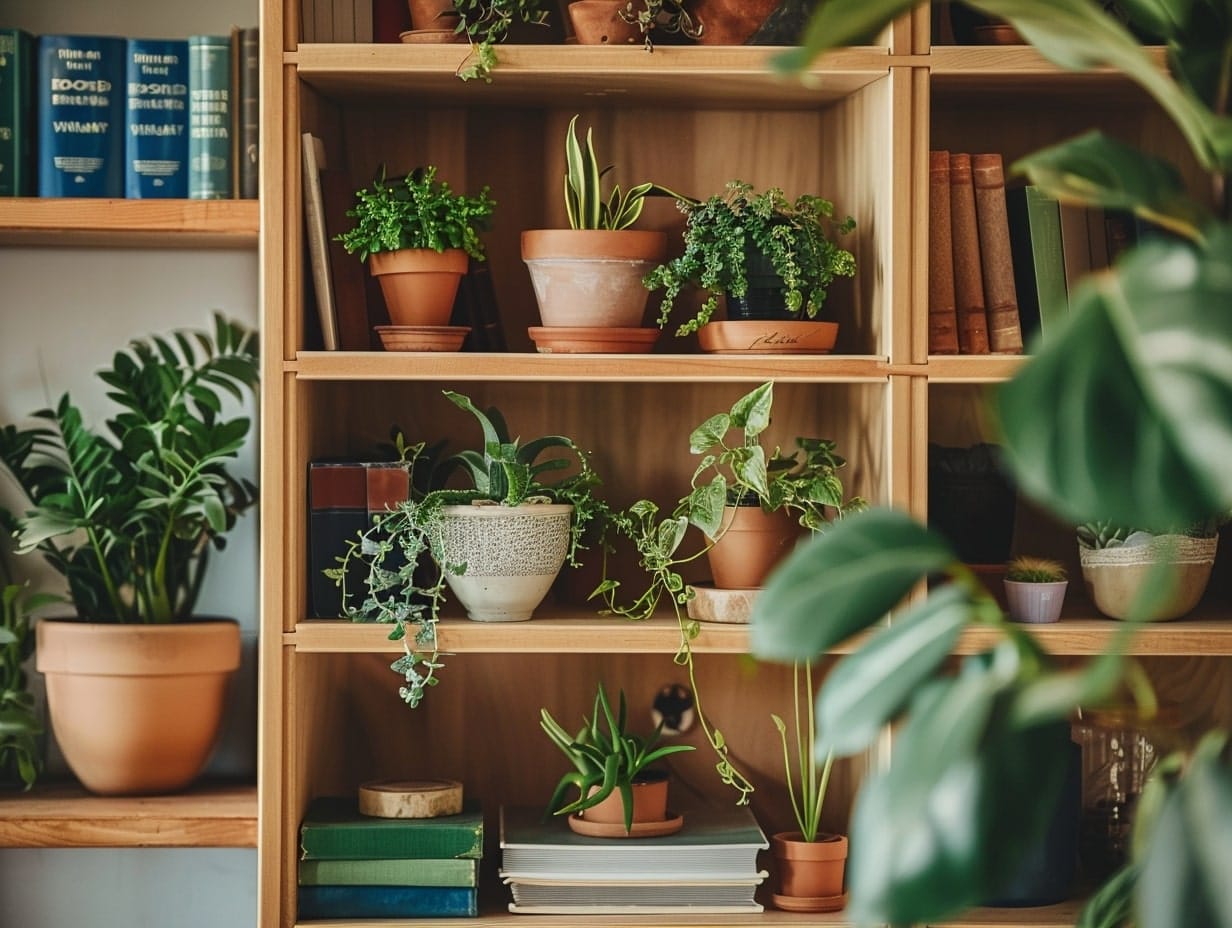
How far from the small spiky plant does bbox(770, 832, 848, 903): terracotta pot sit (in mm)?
440

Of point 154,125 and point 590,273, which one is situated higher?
point 154,125

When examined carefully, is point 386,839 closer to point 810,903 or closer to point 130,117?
point 810,903

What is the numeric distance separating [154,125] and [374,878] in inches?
41.9

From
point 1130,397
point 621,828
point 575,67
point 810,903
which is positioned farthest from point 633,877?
point 1130,397

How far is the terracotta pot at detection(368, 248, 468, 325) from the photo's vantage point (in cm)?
183

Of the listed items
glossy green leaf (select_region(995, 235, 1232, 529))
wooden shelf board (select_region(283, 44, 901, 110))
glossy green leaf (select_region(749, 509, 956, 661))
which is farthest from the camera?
wooden shelf board (select_region(283, 44, 901, 110))

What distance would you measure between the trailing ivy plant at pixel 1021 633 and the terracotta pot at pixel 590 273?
1.02m

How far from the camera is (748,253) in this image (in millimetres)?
1837

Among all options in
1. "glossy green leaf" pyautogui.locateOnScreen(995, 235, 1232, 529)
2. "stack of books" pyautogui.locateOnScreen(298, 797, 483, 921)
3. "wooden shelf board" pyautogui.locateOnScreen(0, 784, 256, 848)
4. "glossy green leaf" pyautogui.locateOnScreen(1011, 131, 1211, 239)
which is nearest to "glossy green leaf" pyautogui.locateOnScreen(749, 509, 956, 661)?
"glossy green leaf" pyautogui.locateOnScreen(995, 235, 1232, 529)

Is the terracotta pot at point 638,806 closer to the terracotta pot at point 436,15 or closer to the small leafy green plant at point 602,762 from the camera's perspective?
the small leafy green plant at point 602,762

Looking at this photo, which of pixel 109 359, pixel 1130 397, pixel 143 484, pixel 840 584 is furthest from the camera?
pixel 109 359

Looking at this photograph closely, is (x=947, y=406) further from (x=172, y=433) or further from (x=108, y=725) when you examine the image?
(x=108, y=725)

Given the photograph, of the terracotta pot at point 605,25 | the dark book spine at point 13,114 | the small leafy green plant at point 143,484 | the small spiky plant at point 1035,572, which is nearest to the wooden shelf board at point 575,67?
the terracotta pot at point 605,25

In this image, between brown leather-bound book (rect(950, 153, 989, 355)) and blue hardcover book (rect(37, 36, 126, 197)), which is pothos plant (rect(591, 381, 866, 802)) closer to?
brown leather-bound book (rect(950, 153, 989, 355))
